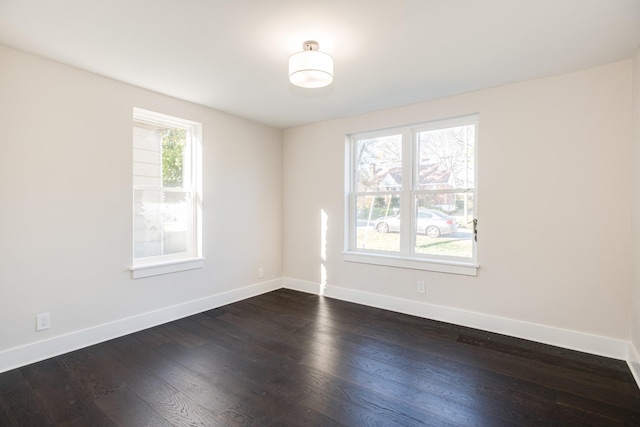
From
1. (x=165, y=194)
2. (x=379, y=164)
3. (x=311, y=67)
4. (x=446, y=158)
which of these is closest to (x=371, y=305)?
(x=379, y=164)

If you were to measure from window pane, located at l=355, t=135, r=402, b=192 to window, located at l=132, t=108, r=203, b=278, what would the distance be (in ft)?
6.62

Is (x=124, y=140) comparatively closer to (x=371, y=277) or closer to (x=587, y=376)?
(x=371, y=277)

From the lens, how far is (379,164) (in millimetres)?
3936

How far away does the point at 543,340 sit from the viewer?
9.20 feet

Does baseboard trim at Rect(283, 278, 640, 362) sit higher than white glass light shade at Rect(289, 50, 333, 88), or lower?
lower

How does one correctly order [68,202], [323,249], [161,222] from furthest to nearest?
[323,249], [161,222], [68,202]

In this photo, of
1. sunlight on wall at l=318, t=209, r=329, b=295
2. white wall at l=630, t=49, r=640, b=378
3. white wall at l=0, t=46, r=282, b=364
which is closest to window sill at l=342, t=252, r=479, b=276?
sunlight on wall at l=318, t=209, r=329, b=295

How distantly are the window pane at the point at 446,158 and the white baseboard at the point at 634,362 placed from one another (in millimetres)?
1789

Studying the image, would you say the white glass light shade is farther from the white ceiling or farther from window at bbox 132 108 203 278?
window at bbox 132 108 203 278

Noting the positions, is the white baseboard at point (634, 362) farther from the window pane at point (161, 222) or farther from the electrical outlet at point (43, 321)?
the electrical outlet at point (43, 321)

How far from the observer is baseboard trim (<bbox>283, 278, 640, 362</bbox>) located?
2.56 m

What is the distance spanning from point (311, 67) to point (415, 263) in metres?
2.39

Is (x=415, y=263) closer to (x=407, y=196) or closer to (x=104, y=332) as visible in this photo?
(x=407, y=196)

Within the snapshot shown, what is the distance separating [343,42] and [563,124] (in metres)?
2.08
